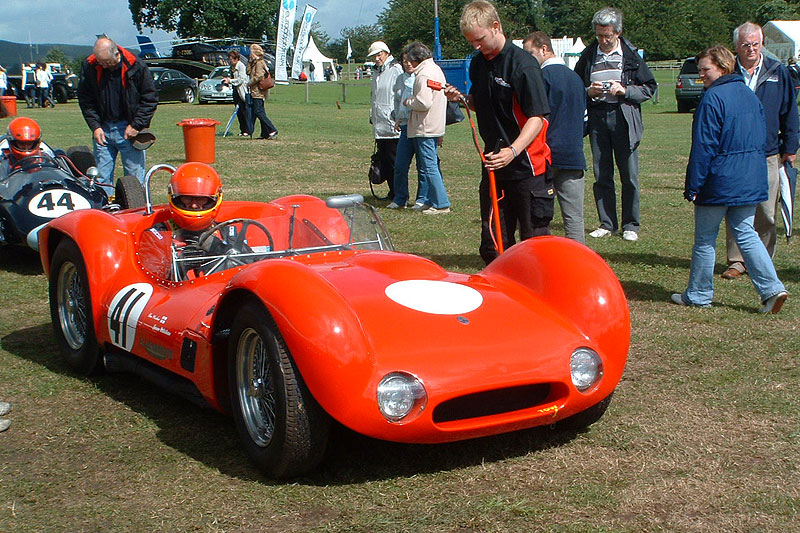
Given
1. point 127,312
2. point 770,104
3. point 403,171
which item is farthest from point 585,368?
point 403,171

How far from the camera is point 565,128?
7844 mm

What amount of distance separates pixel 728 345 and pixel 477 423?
2.72 metres

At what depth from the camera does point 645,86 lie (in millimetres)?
8750

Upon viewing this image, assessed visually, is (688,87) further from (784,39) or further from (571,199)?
(571,199)

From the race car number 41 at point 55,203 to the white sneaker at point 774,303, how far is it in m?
5.95

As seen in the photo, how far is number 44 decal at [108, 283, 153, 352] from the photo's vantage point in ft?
16.0

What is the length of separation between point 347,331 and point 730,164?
3829 mm

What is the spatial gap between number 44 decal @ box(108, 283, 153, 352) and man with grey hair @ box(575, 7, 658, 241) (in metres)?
5.25

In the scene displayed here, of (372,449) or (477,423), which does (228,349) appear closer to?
(372,449)

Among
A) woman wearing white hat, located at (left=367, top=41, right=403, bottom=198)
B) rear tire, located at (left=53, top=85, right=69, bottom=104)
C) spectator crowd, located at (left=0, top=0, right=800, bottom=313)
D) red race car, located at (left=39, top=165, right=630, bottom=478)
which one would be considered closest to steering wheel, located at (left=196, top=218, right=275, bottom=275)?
red race car, located at (left=39, top=165, right=630, bottom=478)

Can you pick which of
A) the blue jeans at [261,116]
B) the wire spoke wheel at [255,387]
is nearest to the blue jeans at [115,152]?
the wire spoke wheel at [255,387]

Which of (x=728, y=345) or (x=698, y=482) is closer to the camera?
(x=698, y=482)

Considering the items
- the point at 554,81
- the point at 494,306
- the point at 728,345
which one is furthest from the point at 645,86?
the point at 494,306

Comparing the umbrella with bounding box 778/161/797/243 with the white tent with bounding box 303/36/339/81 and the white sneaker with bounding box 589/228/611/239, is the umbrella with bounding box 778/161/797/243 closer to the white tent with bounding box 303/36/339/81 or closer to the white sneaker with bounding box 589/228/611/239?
the white sneaker with bounding box 589/228/611/239
